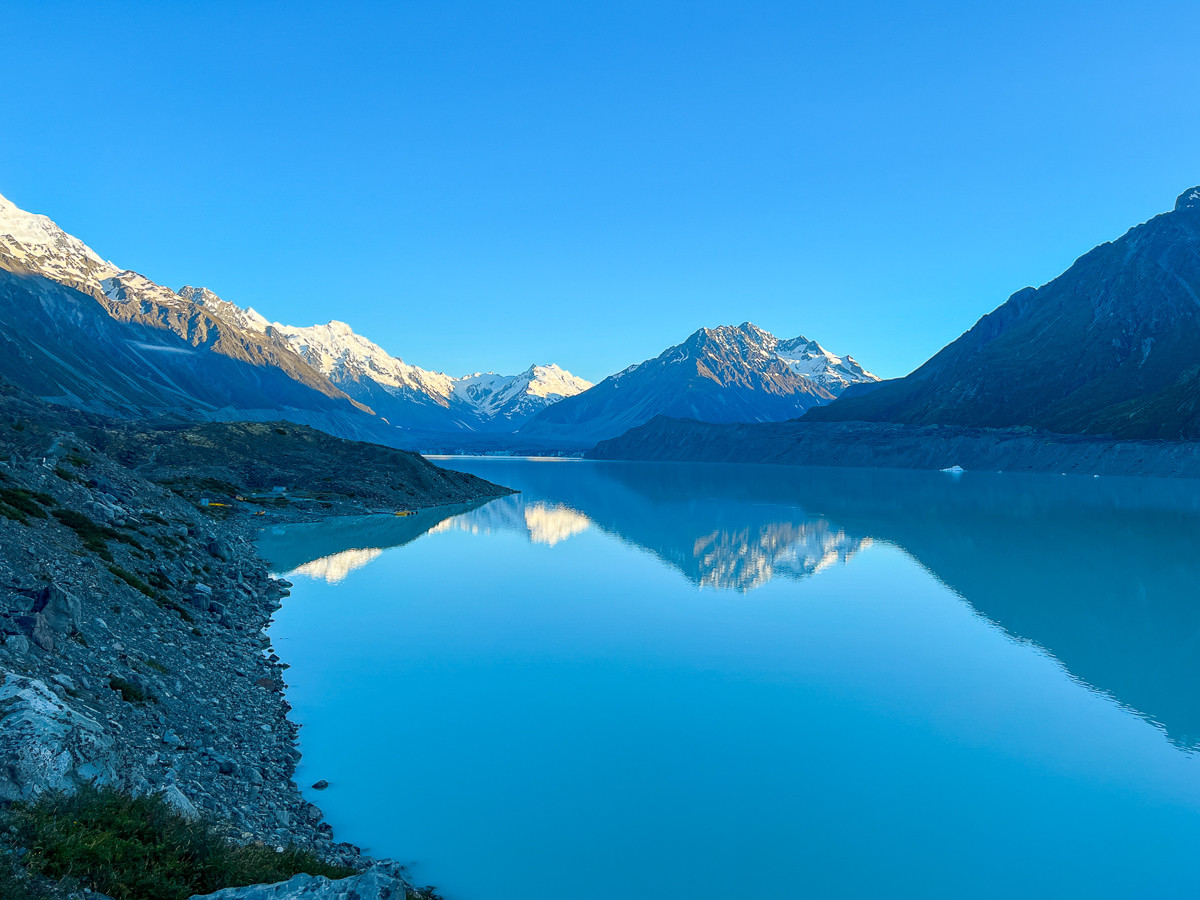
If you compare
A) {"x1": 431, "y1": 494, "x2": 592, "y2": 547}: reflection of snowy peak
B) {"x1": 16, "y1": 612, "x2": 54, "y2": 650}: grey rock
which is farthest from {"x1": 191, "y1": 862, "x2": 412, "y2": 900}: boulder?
{"x1": 431, "y1": 494, "x2": 592, "y2": 547}: reflection of snowy peak

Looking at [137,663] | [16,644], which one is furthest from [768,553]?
[16,644]

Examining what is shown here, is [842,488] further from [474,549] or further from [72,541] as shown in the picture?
[72,541]

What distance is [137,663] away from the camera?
2017 centimetres

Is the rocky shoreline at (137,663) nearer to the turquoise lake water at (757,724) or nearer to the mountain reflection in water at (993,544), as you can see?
the turquoise lake water at (757,724)

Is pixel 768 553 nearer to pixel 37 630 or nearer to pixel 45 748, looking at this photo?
pixel 37 630

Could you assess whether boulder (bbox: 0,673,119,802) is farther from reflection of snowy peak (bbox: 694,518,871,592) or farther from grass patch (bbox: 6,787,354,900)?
reflection of snowy peak (bbox: 694,518,871,592)

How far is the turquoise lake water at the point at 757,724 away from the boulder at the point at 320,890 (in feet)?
15.4

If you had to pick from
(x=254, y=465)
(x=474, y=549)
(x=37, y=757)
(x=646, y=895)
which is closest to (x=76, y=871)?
(x=37, y=757)

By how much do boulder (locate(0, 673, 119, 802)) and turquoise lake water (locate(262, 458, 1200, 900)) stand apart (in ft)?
19.0

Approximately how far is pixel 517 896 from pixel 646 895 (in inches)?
99.9

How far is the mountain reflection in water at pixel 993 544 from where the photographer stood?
29.4 m

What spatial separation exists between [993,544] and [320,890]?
6478 centimetres

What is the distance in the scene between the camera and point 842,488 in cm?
13525

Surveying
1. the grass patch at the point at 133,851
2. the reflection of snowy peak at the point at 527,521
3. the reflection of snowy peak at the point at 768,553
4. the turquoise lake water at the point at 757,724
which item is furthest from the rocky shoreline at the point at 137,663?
the reflection of snowy peak at the point at 527,521
